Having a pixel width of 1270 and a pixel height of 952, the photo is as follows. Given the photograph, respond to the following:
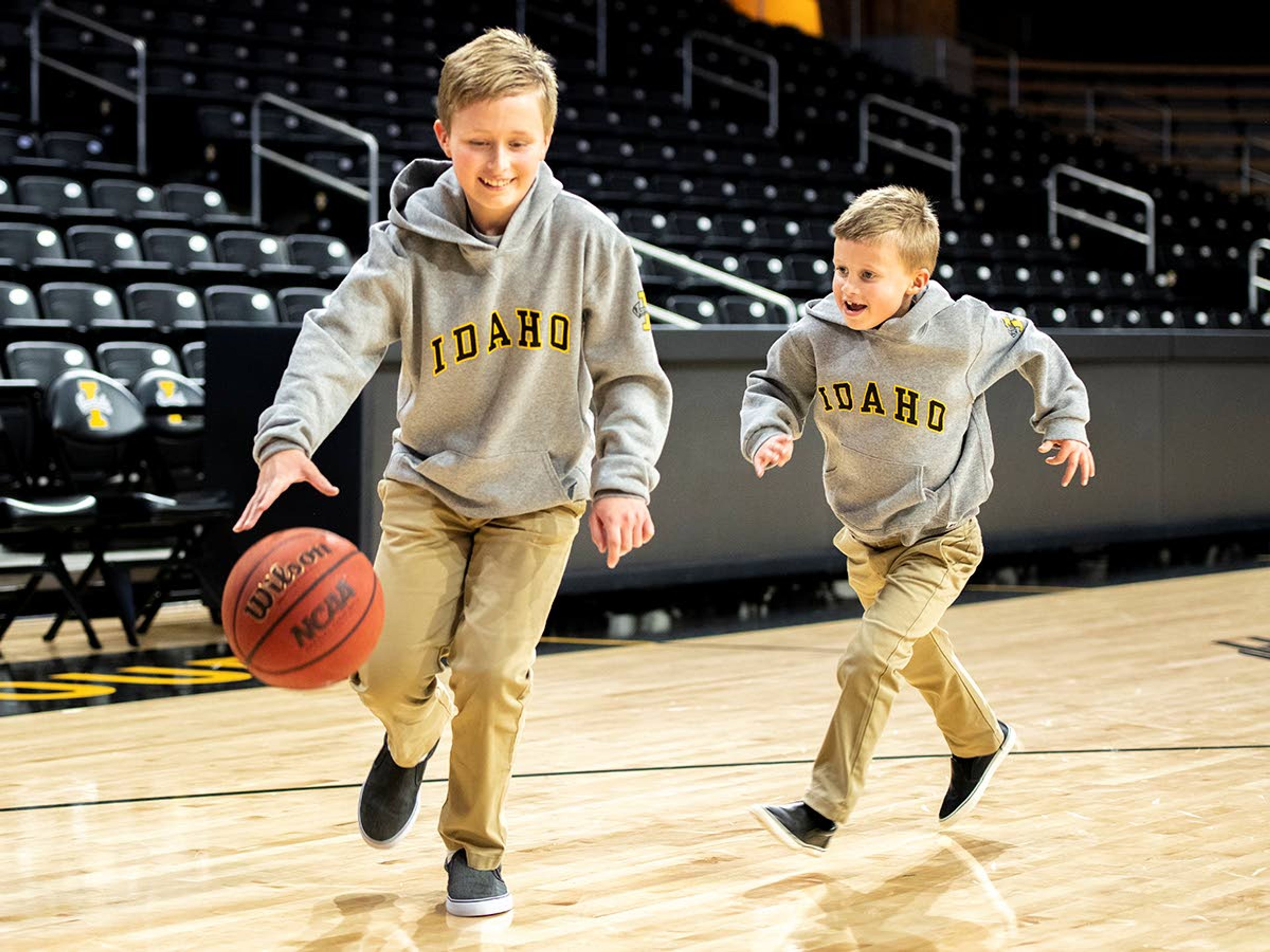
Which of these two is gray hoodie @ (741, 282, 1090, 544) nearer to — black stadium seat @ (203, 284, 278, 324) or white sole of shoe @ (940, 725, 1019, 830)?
white sole of shoe @ (940, 725, 1019, 830)

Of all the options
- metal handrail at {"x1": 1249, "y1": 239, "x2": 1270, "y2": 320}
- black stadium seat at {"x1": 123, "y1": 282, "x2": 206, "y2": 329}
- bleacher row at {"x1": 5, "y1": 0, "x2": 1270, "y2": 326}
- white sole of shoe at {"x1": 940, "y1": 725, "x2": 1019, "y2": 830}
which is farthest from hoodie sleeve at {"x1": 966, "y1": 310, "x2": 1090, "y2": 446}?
metal handrail at {"x1": 1249, "y1": 239, "x2": 1270, "y2": 320}

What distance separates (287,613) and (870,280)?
1.28 metres

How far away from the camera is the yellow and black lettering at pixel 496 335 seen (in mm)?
2840

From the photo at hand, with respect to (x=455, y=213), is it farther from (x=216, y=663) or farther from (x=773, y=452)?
(x=216, y=663)

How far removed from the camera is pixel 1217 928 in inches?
108

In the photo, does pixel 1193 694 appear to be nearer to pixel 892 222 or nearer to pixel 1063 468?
pixel 892 222

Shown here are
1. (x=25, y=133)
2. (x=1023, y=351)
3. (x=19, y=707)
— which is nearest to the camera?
(x=1023, y=351)

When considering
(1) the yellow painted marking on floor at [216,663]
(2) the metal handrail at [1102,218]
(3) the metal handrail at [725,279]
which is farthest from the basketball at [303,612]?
(2) the metal handrail at [1102,218]

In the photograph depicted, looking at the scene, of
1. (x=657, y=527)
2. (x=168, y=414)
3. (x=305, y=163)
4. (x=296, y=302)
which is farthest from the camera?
(x=305, y=163)

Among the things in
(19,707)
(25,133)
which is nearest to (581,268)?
(19,707)

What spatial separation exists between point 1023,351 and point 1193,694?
2010mm

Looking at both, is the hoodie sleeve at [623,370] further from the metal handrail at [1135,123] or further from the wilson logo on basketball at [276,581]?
the metal handrail at [1135,123]

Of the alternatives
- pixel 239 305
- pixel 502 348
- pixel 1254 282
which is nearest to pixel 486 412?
pixel 502 348

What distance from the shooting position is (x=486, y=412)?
2857mm
